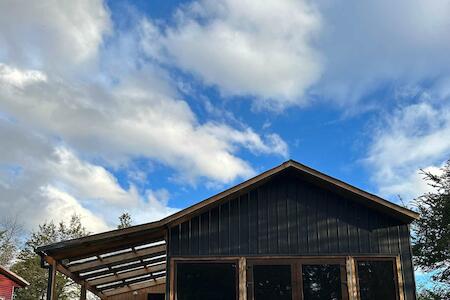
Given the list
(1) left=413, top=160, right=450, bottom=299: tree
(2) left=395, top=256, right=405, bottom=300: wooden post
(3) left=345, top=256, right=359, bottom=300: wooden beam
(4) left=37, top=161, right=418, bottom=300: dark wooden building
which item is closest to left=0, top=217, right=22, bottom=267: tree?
(1) left=413, top=160, right=450, bottom=299: tree

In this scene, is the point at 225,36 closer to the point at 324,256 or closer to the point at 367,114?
the point at 324,256

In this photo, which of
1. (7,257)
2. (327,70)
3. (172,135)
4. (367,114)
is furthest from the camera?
(7,257)

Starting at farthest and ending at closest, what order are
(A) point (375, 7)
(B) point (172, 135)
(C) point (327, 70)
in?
(B) point (172, 135)
(C) point (327, 70)
(A) point (375, 7)

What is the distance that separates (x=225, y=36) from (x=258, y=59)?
100 cm

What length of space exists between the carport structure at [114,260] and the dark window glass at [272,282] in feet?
6.15

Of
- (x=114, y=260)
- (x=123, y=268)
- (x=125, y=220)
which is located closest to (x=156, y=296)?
(x=123, y=268)

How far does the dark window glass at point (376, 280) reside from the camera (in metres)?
8.77

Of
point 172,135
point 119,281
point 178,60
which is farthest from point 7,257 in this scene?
point 178,60

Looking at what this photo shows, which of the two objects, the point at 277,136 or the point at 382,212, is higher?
the point at 277,136

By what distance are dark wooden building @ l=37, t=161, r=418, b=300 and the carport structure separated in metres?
0.04

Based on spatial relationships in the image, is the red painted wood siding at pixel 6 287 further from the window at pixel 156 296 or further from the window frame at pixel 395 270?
the window frame at pixel 395 270

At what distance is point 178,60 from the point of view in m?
13.4

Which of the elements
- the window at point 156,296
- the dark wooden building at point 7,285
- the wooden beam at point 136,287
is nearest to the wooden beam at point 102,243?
the wooden beam at point 136,287

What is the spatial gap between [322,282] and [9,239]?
26608 millimetres
